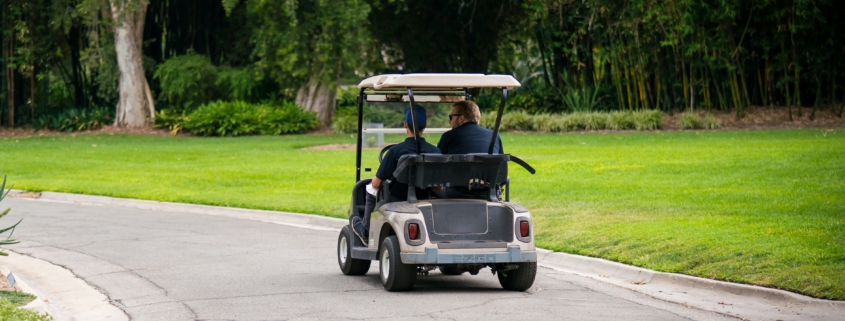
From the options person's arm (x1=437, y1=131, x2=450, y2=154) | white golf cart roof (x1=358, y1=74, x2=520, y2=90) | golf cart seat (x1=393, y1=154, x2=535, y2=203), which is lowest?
golf cart seat (x1=393, y1=154, x2=535, y2=203)

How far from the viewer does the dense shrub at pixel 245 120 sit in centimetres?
3269

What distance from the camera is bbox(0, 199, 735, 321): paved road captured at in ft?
25.9

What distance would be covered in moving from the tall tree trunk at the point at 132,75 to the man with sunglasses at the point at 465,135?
2640 centimetres

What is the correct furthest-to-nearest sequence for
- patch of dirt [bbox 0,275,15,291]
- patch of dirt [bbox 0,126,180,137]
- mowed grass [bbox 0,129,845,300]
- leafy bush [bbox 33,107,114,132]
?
leafy bush [bbox 33,107,114,132]
patch of dirt [bbox 0,126,180,137]
mowed grass [bbox 0,129,845,300]
patch of dirt [bbox 0,275,15,291]

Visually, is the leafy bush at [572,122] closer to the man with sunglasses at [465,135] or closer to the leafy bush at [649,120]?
the leafy bush at [649,120]

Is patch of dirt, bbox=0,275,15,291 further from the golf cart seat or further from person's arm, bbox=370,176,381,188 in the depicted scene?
the golf cart seat

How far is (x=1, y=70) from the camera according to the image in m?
35.9

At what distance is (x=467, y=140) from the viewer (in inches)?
353

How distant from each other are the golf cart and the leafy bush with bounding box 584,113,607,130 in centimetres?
2147

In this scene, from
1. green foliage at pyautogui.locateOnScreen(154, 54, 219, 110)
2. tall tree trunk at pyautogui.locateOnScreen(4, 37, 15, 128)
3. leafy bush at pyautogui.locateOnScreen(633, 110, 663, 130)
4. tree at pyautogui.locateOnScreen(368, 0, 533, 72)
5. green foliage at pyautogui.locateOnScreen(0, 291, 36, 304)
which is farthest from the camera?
tree at pyautogui.locateOnScreen(368, 0, 533, 72)

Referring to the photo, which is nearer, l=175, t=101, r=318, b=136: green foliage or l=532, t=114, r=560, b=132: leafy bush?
l=532, t=114, r=560, b=132: leafy bush

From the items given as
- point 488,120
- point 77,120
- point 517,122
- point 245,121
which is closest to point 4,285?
point 488,120

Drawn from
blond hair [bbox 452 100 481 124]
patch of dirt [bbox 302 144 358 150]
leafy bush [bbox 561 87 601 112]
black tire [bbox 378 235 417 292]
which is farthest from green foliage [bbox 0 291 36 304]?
leafy bush [bbox 561 87 601 112]

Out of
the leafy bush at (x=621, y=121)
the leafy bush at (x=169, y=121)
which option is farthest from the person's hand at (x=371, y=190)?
the leafy bush at (x=169, y=121)
